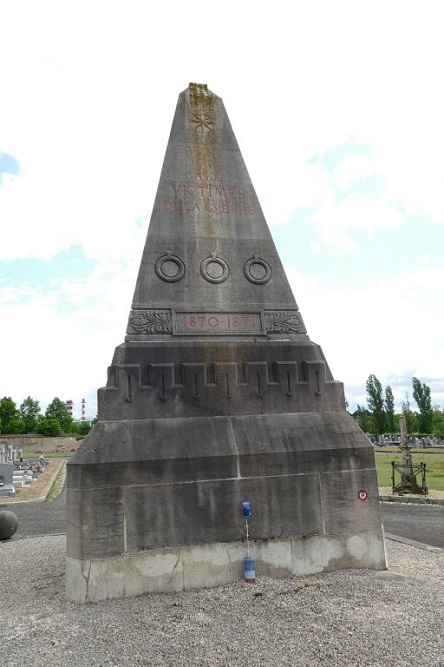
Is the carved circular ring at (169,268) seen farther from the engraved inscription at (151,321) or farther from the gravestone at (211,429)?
the engraved inscription at (151,321)

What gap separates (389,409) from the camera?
63062mm

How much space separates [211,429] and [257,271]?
262cm

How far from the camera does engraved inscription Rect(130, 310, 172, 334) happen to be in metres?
6.82

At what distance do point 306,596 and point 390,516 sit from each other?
8381mm

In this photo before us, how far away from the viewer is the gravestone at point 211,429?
582 cm

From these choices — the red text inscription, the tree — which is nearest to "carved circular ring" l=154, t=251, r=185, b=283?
the red text inscription

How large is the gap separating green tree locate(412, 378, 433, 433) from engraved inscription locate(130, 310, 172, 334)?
64903mm

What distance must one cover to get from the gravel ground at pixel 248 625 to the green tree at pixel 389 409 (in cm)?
5786

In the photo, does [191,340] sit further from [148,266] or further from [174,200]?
[174,200]

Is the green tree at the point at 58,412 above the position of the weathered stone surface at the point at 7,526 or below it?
above

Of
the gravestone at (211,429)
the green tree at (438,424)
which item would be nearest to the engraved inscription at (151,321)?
the gravestone at (211,429)

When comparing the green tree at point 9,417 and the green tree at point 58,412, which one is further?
the green tree at point 58,412

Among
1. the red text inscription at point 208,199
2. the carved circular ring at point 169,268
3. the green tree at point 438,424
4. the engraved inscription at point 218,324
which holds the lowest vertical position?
the green tree at point 438,424

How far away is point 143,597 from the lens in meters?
5.61
